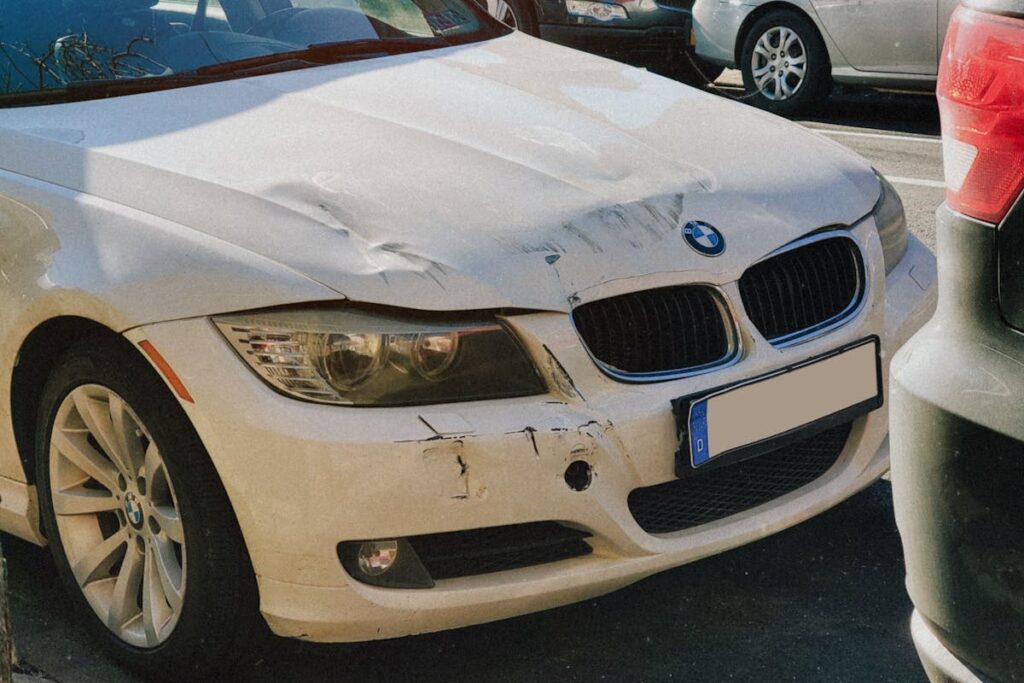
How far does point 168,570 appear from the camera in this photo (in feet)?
9.92

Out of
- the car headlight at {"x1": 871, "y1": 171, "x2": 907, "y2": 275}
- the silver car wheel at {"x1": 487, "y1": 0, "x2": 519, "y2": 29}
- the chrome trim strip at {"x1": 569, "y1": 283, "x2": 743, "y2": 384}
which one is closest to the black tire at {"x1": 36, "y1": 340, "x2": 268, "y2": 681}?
the chrome trim strip at {"x1": 569, "y1": 283, "x2": 743, "y2": 384}

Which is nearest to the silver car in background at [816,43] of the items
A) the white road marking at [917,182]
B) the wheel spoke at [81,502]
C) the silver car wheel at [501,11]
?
the white road marking at [917,182]

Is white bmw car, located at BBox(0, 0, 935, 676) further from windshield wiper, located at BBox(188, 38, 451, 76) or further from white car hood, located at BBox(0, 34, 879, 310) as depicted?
windshield wiper, located at BBox(188, 38, 451, 76)

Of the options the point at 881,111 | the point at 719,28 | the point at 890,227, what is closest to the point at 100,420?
the point at 890,227

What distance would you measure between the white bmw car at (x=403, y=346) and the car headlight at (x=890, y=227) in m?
0.01

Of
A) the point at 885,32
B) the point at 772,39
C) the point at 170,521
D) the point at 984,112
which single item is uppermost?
the point at 984,112

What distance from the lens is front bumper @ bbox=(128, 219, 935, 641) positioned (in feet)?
8.87

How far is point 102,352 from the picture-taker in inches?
117

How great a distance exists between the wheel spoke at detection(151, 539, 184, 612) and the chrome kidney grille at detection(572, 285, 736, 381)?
903 millimetres

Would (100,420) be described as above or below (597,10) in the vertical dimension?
above

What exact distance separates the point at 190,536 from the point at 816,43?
7498 millimetres

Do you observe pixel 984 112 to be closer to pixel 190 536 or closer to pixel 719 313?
pixel 719 313

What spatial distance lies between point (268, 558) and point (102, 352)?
0.53 meters

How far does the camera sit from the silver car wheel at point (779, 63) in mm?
9742
